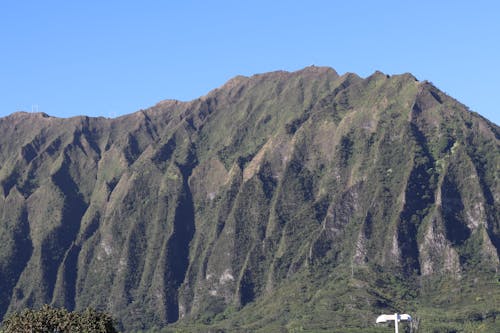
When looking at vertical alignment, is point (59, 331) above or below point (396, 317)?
above

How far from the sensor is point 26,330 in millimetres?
131000

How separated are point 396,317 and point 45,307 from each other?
78.5 meters

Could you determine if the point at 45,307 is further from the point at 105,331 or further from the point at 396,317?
the point at 396,317

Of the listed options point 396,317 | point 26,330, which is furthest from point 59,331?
point 396,317

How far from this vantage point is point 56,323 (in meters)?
133

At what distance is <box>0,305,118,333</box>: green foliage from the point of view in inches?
5182

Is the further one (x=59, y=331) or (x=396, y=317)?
(x=59, y=331)

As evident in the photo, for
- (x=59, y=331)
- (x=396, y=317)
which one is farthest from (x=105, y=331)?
(x=396, y=317)

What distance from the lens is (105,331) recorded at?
5271 inches

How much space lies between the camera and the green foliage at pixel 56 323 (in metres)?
132

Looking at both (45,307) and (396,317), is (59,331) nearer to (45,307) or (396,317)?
(45,307)

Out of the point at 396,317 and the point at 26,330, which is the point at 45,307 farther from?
the point at 396,317

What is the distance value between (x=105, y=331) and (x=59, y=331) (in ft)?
19.0

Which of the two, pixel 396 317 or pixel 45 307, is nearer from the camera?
pixel 396 317
